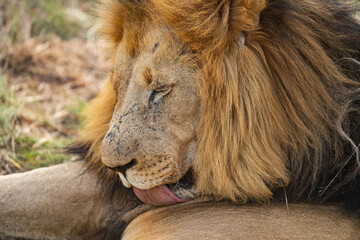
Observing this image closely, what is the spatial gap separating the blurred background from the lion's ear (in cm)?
117

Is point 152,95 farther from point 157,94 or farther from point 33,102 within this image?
point 33,102

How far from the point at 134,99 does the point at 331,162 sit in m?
0.99

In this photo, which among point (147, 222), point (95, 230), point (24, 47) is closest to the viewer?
point (147, 222)

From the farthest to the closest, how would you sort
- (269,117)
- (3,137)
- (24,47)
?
(24,47) → (3,137) → (269,117)

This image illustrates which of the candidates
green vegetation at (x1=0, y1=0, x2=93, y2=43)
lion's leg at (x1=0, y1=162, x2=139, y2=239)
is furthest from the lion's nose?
green vegetation at (x1=0, y1=0, x2=93, y2=43)

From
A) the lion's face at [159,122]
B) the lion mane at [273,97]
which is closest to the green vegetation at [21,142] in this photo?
the lion's face at [159,122]

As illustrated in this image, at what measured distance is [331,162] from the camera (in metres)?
2.46

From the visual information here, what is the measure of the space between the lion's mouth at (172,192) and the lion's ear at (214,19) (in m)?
0.66

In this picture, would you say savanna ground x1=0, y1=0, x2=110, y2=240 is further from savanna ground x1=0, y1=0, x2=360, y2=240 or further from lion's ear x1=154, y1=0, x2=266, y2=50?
lion's ear x1=154, y1=0, x2=266, y2=50

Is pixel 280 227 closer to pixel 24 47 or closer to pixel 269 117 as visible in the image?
pixel 269 117

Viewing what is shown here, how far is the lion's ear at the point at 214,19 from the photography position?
2275 mm

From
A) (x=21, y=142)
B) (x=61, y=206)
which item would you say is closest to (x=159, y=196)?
(x=61, y=206)

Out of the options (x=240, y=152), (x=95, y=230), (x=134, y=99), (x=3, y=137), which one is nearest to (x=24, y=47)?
(x=3, y=137)

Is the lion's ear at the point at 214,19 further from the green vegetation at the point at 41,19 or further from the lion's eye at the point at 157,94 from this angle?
the green vegetation at the point at 41,19
